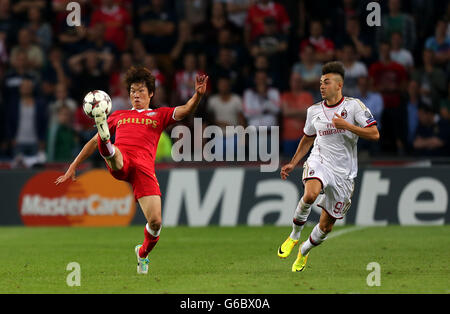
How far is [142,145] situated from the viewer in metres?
9.58

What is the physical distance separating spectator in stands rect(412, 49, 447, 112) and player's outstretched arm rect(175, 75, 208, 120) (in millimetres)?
9106

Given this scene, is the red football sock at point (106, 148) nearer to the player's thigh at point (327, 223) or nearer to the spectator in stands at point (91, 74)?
the player's thigh at point (327, 223)

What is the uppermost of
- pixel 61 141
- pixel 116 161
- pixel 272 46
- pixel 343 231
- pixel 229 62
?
pixel 272 46

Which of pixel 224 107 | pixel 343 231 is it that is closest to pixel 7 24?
pixel 224 107

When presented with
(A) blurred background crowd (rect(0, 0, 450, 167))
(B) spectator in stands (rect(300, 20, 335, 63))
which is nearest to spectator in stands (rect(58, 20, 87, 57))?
(A) blurred background crowd (rect(0, 0, 450, 167))

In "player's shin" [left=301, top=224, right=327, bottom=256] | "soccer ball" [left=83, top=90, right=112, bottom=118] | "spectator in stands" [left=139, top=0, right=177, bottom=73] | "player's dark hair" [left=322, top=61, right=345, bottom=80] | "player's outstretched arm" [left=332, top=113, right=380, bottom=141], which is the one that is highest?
"spectator in stands" [left=139, top=0, right=177, bottom=73]

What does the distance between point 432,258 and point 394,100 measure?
22.2 feet

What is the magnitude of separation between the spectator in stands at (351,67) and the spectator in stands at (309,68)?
0.58 m

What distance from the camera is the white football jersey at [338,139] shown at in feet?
32.7

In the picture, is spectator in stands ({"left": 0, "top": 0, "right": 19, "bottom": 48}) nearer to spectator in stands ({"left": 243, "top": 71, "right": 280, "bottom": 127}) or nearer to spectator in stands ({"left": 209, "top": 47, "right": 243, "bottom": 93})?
spectator in stands ({"left": 209, "top": 47, "right": 243, "bottom": 93})

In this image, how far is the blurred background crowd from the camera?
56.3ft

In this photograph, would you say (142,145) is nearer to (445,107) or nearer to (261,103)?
(261,103)

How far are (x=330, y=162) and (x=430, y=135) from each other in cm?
751

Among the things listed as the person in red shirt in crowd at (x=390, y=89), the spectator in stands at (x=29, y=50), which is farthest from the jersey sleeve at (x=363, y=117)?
the spectator in stands at (x=29, y=50)
